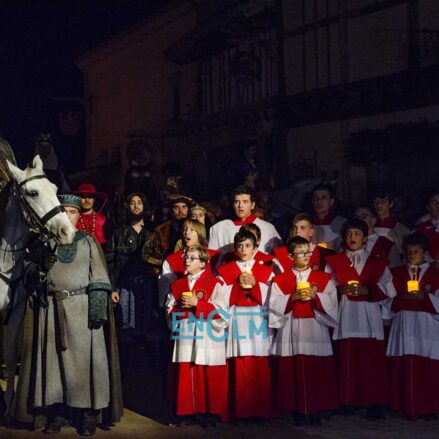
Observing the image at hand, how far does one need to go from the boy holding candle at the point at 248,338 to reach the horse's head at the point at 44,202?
166cm

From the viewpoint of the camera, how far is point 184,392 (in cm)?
780

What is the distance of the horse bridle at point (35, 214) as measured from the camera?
6977 millimetres

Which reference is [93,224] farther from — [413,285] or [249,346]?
[413,285]

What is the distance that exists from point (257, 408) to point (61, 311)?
71.1 inches

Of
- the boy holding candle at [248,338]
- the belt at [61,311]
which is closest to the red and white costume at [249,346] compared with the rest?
the boy holding candle at [248,338]

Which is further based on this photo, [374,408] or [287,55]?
[287,55]

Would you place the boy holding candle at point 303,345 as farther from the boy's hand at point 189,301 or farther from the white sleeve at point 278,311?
the boy's hand at point 189,301

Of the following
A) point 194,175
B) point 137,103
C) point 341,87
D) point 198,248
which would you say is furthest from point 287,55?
point 198,248

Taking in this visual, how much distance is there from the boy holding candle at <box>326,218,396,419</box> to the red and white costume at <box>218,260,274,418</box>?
0.64 metres

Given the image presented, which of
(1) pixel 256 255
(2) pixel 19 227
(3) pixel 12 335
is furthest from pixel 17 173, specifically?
(1) pixel 256 255

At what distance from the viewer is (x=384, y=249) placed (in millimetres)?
8492

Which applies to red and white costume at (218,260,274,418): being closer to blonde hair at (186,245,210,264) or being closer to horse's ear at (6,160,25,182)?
blonde hair at (186,245,210,264)

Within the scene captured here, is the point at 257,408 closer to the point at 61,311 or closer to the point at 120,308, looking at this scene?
the point at 61,311

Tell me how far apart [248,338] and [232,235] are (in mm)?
1311
